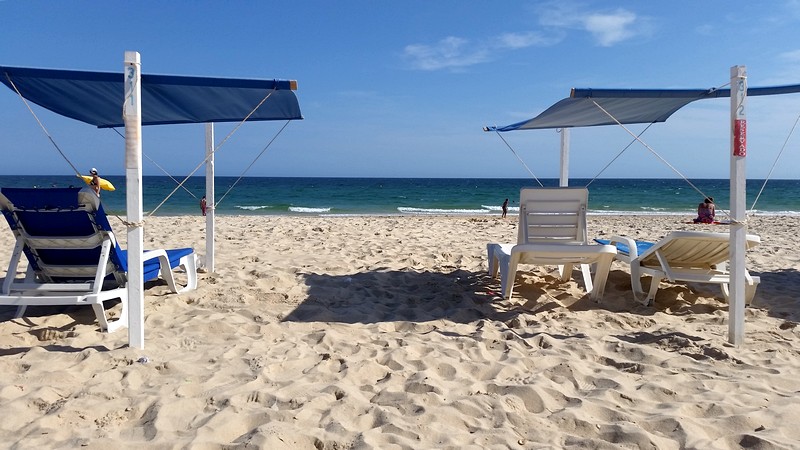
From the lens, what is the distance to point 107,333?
11.5 ft

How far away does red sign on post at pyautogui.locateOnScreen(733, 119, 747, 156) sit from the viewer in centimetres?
328

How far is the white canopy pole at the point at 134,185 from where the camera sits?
3100 mm

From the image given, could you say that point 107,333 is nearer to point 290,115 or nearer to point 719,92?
point 290,115

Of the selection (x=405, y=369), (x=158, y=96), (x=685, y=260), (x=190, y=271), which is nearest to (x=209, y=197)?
(x=190, y=271)

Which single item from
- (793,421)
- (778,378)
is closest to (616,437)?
(793,421)

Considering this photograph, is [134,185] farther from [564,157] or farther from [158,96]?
[564,157]

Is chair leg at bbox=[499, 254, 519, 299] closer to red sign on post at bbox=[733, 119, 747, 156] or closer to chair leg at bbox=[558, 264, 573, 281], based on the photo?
chair leg at bbox=[558, 264, 573, 281]

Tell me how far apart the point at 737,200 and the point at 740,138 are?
0.37 metres

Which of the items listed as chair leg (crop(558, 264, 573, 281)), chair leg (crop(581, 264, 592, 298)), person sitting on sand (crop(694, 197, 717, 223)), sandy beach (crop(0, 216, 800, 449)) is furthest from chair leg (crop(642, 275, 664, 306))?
person sitting on sand (crop(694, 197, 717, 223))

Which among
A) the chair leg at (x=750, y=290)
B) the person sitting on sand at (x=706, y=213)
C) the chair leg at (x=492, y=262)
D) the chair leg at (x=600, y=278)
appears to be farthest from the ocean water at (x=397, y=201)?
the person sitting on sand at (x=706, y=213)

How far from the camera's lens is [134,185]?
311cm

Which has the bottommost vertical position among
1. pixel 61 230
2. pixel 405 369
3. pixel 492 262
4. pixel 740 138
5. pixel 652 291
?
pixel 405 369

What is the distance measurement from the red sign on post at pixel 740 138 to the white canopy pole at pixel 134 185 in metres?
3.52

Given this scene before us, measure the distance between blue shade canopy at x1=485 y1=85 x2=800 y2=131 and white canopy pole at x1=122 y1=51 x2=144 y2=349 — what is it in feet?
8.90
